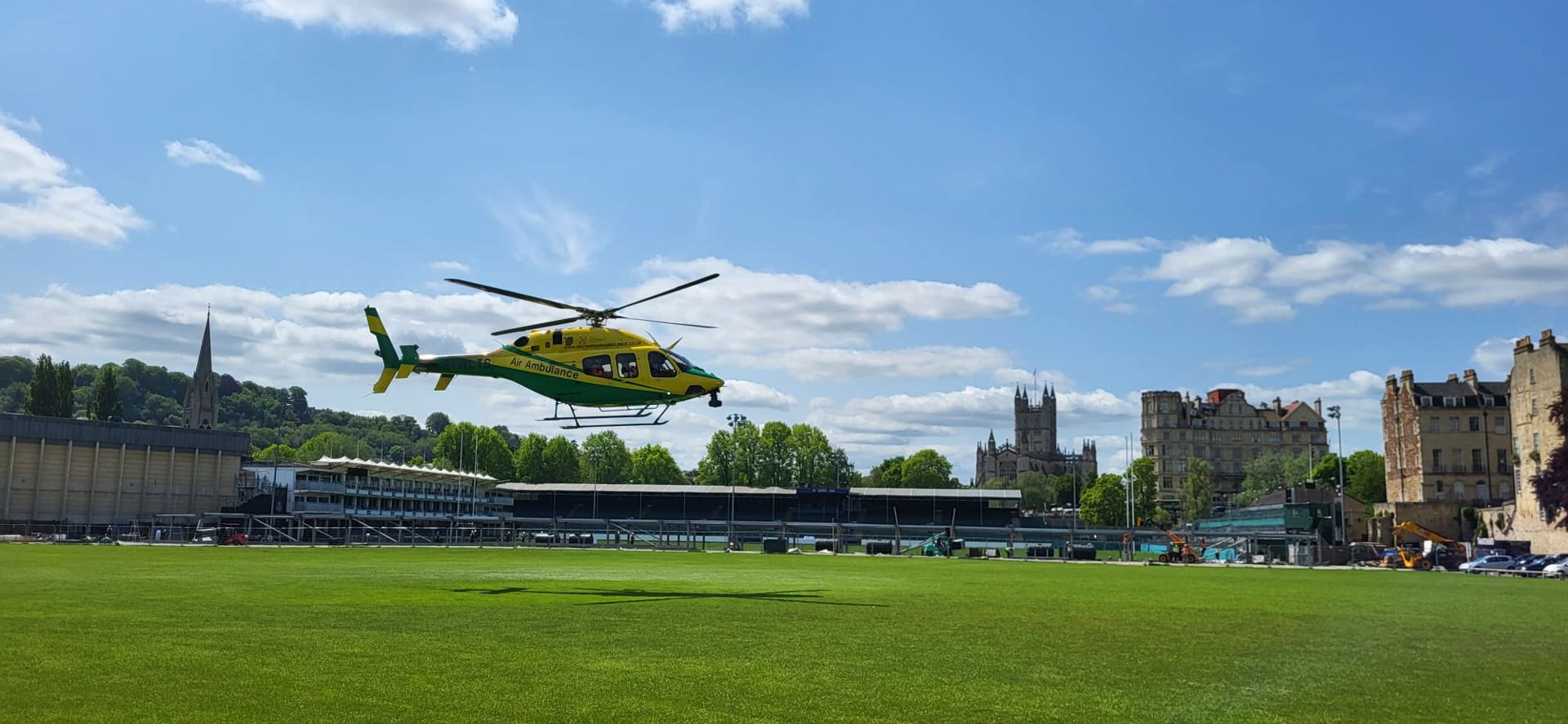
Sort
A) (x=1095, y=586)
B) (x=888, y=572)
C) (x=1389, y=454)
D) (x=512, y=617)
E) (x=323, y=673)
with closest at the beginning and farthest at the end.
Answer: (x=323, y=673) → (x=512, y=617) → (x=1095, y=586) → (x=888, y=572) → (x=1389, y=454)

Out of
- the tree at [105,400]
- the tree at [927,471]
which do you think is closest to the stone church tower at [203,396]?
the tree at [105,400]

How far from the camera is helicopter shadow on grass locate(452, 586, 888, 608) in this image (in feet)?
74.4

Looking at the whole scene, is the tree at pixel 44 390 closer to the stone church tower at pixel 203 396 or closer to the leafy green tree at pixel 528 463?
Answer: the stone church tower at pixel 203 396

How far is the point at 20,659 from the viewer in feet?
40.4

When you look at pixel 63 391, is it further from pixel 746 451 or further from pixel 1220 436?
pixel 1220 436

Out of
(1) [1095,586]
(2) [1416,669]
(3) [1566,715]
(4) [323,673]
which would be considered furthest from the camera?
(1) [1095,586]

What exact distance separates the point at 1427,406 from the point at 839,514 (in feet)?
216

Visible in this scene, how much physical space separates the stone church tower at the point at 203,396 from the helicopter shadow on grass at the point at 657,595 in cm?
15579

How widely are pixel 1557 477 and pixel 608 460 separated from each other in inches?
5111

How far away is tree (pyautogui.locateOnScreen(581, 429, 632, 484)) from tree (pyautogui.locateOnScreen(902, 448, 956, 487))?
4588 cm

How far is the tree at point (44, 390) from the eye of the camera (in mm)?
128000

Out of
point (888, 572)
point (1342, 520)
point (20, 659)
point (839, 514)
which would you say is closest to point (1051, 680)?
Result: point (20, 659)

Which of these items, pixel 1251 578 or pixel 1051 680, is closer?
pixel 1051 680

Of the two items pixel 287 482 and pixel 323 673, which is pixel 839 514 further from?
pixel 323 673
